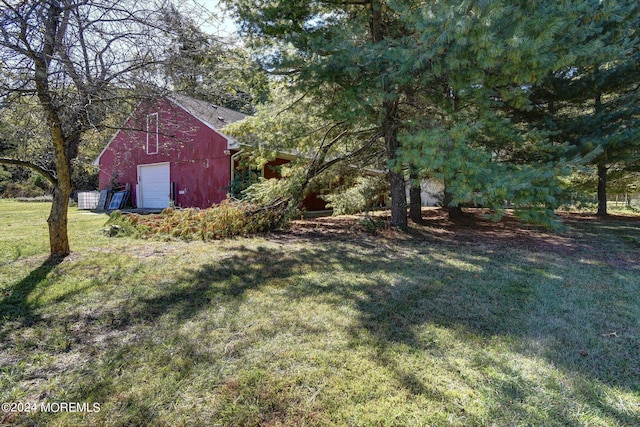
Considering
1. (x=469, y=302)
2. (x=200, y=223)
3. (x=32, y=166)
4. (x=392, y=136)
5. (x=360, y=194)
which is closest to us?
(x=469, y=302)

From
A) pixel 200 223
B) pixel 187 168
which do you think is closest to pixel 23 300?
pixel 200 223

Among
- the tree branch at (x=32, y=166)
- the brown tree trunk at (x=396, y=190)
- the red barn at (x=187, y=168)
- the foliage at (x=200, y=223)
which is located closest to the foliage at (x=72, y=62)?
the tree branch at (x=32, y=166)

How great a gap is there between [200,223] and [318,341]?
16.9 feet

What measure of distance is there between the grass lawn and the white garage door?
360 inches

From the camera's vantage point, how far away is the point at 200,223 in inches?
272

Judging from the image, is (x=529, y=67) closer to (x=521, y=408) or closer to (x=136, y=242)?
(x=521, y=408)

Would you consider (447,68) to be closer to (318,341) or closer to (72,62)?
(318,341)

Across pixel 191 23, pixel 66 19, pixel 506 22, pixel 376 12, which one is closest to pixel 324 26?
pixel 376 12

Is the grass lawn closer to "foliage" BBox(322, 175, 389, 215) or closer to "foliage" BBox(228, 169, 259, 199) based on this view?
"foliage" BBox(322, 175, 389, 215)

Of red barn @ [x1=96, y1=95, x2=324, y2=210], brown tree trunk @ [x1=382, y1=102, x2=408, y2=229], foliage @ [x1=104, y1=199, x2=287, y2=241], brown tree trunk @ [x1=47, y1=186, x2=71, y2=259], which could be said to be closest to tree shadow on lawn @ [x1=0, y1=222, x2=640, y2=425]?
brown tree trunk @ [x1=47, y1=186, x2=71, y2=259]

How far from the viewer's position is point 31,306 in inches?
122

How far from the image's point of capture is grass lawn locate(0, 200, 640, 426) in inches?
71.1

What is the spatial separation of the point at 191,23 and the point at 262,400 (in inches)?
181

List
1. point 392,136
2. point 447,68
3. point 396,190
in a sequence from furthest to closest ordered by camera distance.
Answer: point 396,190
point 392,136
point 447,68
